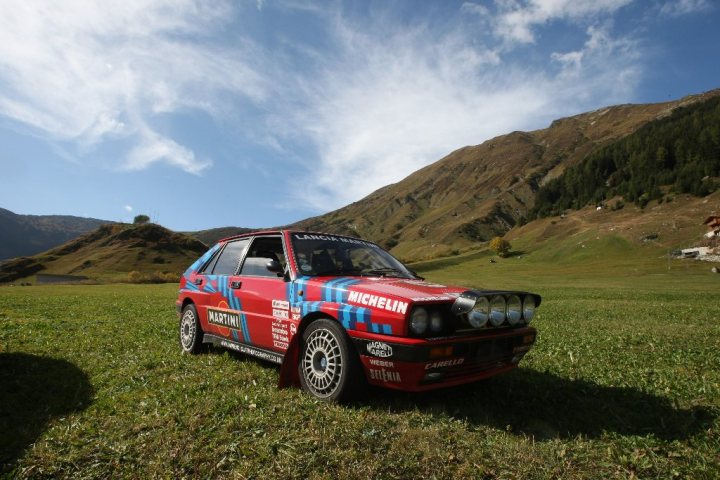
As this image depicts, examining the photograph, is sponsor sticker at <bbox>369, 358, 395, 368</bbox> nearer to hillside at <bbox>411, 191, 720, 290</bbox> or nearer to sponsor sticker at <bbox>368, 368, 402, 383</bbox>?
sponsor sticker at <bbox>368, 368, 402, 383</bbox>

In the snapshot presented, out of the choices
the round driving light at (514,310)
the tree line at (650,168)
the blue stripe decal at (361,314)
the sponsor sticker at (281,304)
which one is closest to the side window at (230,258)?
the sponsor sticker at (281,304)

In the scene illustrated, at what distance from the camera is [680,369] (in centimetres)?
572

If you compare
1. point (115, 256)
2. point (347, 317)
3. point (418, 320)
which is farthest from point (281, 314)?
point (115, 256)

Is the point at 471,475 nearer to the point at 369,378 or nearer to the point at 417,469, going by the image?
the point at 417,469

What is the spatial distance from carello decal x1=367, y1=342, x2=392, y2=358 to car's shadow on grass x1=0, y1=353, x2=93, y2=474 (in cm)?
265

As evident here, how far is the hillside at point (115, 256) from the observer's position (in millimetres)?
123000

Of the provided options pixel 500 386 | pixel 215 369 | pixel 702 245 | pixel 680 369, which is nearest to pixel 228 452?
pixel 215 369

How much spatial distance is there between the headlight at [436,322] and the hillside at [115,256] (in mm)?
119324

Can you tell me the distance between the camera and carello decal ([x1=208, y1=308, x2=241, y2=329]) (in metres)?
5.54

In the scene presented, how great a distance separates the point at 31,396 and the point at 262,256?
9.04 ft

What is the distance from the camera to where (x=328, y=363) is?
4094mm

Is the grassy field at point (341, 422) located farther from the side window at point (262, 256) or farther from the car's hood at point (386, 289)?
the side window at point (262, 256)

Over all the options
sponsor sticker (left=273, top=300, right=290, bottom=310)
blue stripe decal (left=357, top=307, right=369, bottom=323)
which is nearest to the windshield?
sponsor sticker (left=273, top=300, right=290, bottom=310)

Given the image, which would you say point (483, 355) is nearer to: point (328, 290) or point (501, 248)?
point (328, 290)
